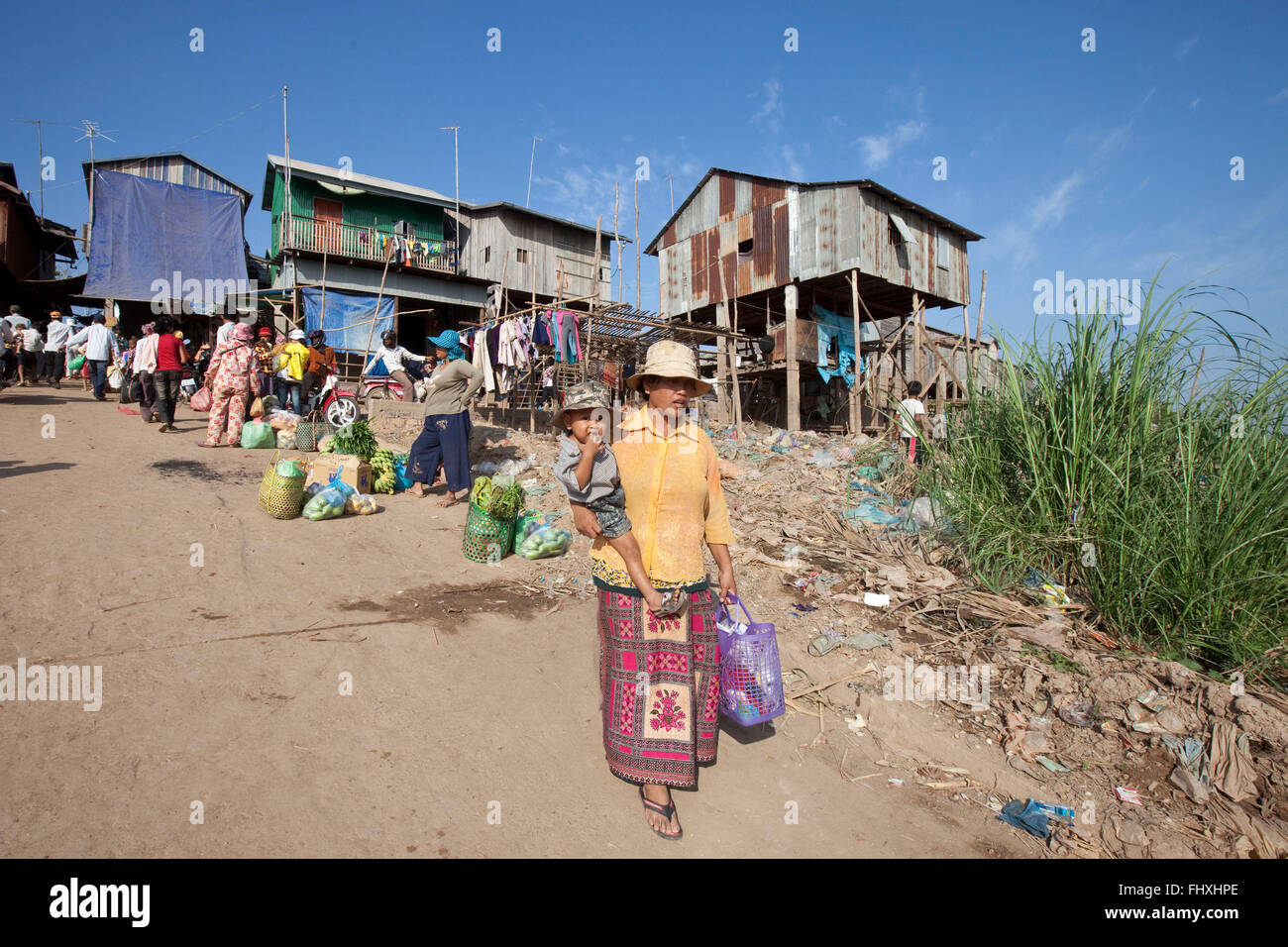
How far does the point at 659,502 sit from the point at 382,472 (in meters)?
5.45

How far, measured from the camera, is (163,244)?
16969mm

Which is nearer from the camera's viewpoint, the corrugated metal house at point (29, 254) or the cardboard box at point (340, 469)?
the cardboard box at point (340, 469)

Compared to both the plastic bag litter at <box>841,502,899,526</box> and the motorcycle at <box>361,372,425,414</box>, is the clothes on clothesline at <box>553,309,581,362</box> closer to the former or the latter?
the motorcycle at <box>361,372,425,414</box>

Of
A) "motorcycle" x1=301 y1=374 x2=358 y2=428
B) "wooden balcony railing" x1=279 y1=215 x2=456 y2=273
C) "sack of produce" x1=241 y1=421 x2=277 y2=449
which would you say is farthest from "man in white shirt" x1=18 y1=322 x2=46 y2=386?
"sack of produce" x1=241 y1=421 x2=277 y2=449

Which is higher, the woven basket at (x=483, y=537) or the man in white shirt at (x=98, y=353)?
the man in white shirt at (x=98, y=353)

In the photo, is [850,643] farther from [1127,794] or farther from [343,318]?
[343,318]

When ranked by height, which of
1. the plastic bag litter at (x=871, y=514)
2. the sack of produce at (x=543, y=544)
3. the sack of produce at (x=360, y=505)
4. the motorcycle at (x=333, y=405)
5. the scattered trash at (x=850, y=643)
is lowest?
the scattered trash at (x=850, y=643)

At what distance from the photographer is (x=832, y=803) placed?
2.74 meters

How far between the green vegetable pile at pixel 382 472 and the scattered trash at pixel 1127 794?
21.6 ft

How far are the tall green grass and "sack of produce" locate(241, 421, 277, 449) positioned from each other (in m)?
7.78

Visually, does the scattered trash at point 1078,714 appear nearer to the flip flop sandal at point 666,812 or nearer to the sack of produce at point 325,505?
the flip flop sandal at point 666,812

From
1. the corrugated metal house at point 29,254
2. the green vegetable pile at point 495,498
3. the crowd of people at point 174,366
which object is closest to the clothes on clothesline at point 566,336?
the crowd of people at point 174,366

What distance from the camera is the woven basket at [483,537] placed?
5262mm
